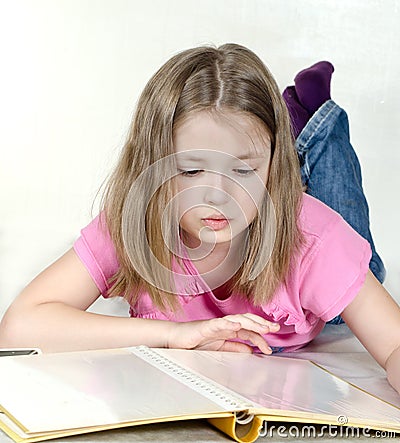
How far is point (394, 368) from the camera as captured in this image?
1127 mm

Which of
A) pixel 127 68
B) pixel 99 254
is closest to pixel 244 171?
pixel 99 254

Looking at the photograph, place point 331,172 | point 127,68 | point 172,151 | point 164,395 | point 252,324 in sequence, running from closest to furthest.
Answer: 1. point 164,395
2. point 252,324
3. point 172,151
4. point 331,172
5. point 127,68

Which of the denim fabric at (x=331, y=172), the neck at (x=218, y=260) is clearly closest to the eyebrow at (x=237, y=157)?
the neck at (x=218, y=260)

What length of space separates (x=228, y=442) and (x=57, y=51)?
1366 mm

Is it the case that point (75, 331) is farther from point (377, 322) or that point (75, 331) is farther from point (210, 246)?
point (377, 322)

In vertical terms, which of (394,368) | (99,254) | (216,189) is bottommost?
(394,368)

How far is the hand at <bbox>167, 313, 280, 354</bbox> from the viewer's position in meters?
1.08

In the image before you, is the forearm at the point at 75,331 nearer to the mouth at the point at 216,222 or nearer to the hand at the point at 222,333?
the hand at the point at 222,333

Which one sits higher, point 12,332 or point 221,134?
point 221,134

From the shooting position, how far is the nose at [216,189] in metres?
1.14

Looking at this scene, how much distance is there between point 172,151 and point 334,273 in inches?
10.5

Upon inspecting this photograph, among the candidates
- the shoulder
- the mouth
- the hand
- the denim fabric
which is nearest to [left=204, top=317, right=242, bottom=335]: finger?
the hand

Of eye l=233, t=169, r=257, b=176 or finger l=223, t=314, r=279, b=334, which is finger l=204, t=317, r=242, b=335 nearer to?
finger l=223, t=314, r=279, b=334

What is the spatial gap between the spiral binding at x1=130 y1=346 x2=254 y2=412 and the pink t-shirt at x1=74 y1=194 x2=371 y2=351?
8.5 inches
